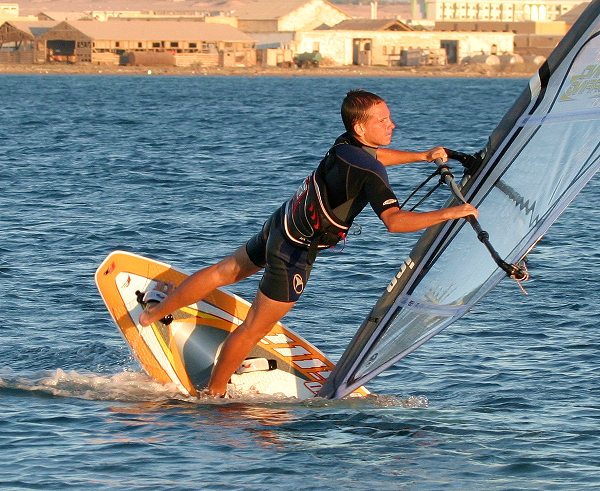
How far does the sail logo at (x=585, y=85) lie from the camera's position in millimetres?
7078

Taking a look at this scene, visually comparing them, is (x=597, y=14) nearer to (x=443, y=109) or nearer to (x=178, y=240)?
(x=178, y=240)

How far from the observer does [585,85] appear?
281 inches

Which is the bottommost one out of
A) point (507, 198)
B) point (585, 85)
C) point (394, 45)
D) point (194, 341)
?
point (194, 341)

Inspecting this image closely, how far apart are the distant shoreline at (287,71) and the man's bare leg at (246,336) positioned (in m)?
110

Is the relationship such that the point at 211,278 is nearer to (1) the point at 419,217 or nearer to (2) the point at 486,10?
(1) the point at 419,217

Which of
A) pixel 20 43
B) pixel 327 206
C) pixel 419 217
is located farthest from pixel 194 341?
pixel 20 43

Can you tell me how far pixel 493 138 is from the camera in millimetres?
7547

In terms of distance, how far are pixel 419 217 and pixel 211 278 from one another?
186cm

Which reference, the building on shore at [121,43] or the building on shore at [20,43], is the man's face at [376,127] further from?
the building on shore at [20,43]

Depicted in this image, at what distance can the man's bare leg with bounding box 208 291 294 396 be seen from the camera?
820cm

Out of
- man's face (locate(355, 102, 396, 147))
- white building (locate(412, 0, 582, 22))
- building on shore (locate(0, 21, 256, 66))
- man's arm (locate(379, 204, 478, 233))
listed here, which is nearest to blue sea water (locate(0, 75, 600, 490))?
man's arm (locate(379, 204, 478, 233))

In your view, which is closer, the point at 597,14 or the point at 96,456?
the point at 597,14

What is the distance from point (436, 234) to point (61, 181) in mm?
17247

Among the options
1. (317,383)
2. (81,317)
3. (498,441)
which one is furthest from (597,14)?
(81,317)
